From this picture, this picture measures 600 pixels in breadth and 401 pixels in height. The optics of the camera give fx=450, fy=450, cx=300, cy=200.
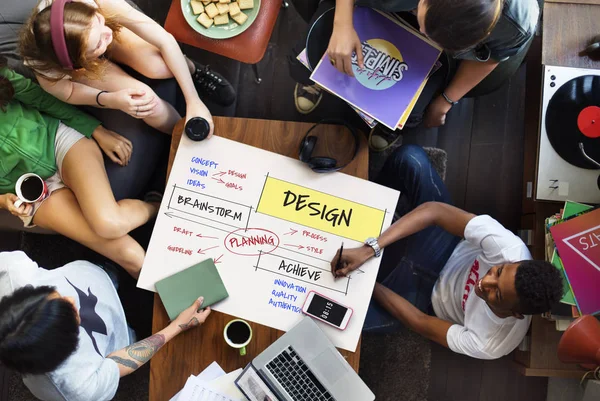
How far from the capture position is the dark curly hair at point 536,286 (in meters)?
1.13

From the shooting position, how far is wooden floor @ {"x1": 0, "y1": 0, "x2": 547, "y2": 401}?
1815mm

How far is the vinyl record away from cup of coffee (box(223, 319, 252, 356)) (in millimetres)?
1083

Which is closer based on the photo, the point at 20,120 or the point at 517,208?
the point at 20,120

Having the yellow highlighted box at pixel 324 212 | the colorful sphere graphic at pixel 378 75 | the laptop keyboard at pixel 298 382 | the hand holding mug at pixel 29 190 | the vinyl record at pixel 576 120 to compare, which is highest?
the colorful sphere graphic at pixel 378 75

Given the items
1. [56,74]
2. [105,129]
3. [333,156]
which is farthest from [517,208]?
[56,74]

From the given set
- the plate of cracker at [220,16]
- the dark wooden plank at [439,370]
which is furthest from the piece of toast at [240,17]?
the dark wooden plank at [439,370]

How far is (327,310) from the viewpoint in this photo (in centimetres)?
125

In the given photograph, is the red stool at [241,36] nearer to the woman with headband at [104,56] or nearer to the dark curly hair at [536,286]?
the woman with headband at [104,56]

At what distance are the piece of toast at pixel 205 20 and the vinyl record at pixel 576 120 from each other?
44.5 inches

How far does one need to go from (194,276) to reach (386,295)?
2.06 feet

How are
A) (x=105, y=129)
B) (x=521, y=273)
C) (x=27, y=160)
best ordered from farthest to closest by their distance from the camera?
1. (x=105, y=129)
2. (x=27, y=160)
3. (x=521, y=273)

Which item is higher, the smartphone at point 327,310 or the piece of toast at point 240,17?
the piece of toast at point 240,17

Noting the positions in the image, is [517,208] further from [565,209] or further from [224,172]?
[224,172]

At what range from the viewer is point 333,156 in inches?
50.9
